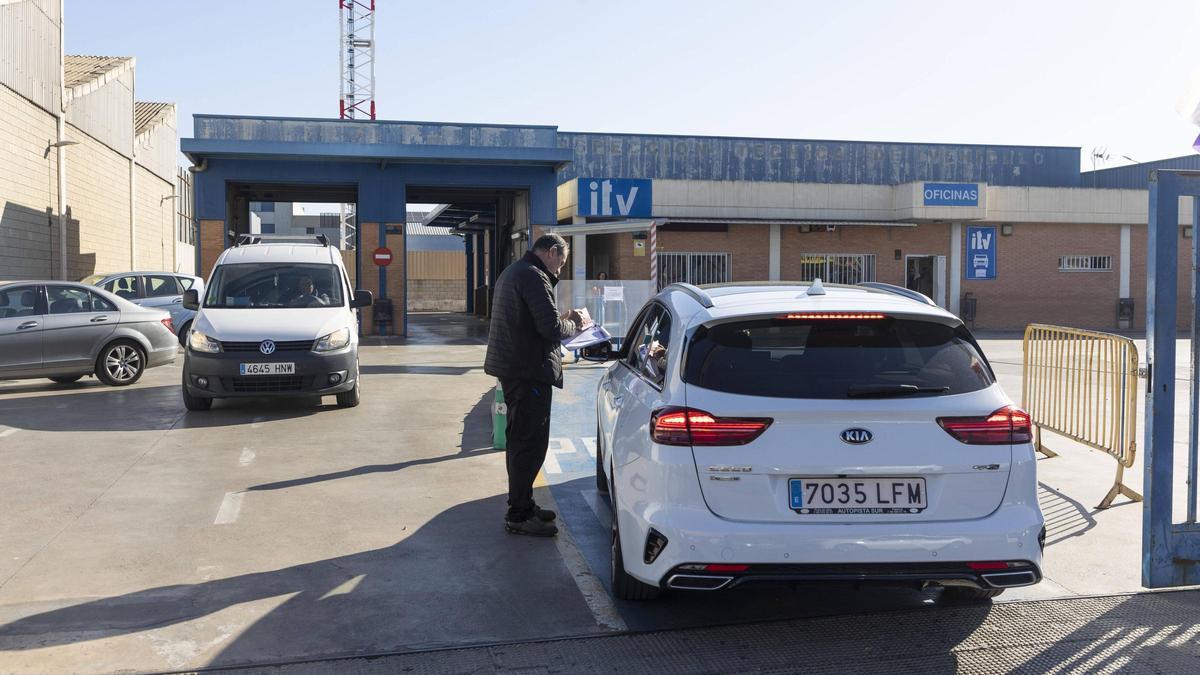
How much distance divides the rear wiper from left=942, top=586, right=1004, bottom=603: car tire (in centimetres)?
127

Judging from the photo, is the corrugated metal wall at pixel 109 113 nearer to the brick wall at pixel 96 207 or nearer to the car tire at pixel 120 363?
the brick wall at pixel 96 207

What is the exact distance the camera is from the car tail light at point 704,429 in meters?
4.21

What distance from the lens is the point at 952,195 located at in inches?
1236

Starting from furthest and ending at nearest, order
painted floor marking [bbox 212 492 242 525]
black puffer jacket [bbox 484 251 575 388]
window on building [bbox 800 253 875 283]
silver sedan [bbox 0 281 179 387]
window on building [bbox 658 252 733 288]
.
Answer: window on building [bbox 800 253 875 283] < window on building [bbox 658 252 733 288] < silver sedan [bbox 0 281 179 387] < painted floor marking [bbox 212 492 242 525] < black puffer jacket [bbox 484 251 575 388]

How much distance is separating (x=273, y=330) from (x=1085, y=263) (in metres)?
29.1

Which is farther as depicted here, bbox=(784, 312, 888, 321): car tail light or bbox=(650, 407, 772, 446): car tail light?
bbox=(784, 312, 888, 321): car tail light

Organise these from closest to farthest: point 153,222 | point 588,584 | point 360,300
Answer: point 588,584 < point 360,300 < point 153,222

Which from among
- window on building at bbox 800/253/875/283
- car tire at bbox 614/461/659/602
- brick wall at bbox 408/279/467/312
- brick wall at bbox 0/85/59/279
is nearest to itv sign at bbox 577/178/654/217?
window on building at bbox 800/253/875/283

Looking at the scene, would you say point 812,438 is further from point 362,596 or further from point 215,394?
point 215,394

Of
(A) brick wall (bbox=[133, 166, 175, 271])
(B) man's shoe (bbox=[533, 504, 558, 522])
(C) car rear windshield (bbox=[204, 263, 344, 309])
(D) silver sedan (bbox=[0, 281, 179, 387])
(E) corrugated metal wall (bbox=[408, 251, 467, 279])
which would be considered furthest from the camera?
(E) corrugated metal wall (bbox=[408, 251, 467, 279])

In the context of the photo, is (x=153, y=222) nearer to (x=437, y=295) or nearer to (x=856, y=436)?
(x=437, y=295)

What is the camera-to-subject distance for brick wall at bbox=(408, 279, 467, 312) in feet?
149

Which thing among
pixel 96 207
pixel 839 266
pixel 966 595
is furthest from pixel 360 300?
pixel 96 207

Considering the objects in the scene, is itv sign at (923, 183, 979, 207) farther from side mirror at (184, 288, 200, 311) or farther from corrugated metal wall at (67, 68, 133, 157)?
corrugated metal wall at (67, 68, 133, 157)
